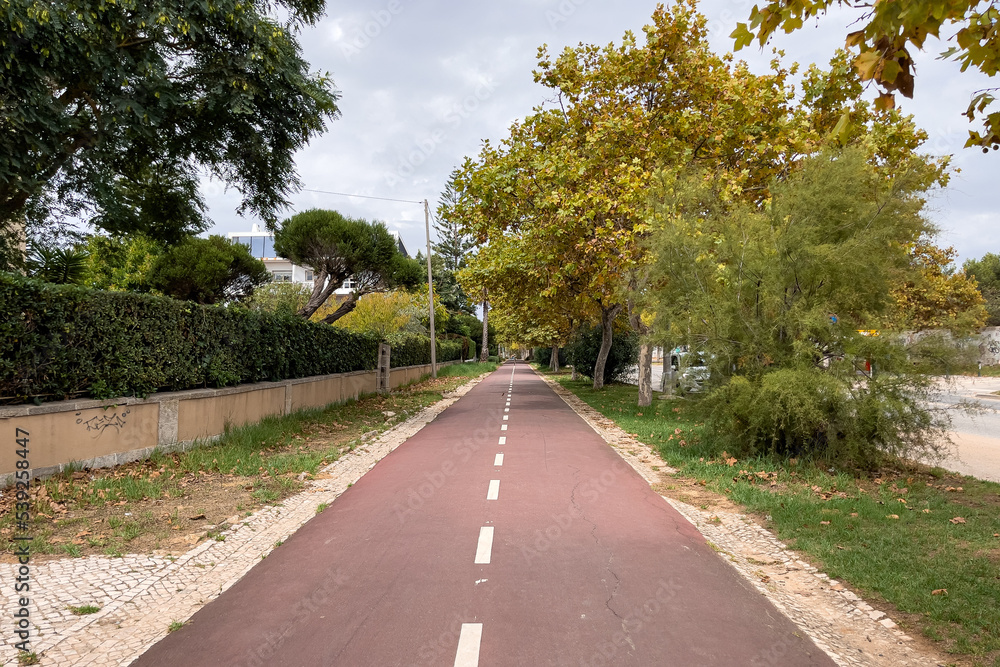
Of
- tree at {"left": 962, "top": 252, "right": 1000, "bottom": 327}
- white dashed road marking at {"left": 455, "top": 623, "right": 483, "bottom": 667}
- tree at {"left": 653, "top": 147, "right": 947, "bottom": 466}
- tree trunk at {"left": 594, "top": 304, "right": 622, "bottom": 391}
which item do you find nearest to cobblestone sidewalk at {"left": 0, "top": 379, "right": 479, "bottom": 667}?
white dashed road marking at {"left": 455, "top": 623, "right": 483, "bottom": 667}

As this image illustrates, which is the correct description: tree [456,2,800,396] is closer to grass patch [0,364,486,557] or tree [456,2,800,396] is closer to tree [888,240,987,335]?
tree [888,240,987,335]

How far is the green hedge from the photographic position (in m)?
7.18

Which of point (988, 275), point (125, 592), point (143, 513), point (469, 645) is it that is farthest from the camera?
point (988, 275)

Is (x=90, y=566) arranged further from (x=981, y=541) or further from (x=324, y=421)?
(x=324, y=421)

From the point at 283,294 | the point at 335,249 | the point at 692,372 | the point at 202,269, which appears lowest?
the point at 692,372

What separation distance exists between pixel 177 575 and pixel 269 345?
384 inches

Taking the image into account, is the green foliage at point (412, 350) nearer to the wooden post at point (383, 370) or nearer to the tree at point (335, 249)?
the wooden post at point (383, 370)

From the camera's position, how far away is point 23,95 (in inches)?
334

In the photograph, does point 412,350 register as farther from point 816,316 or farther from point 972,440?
point 816,316

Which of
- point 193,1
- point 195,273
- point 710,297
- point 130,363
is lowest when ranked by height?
point 130,363

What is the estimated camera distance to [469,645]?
3506 mm

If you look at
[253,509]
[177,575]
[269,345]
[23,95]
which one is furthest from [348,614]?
[269,345]

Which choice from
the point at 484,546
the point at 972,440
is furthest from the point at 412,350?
the point at 484,546

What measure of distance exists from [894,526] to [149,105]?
12.0 meters
